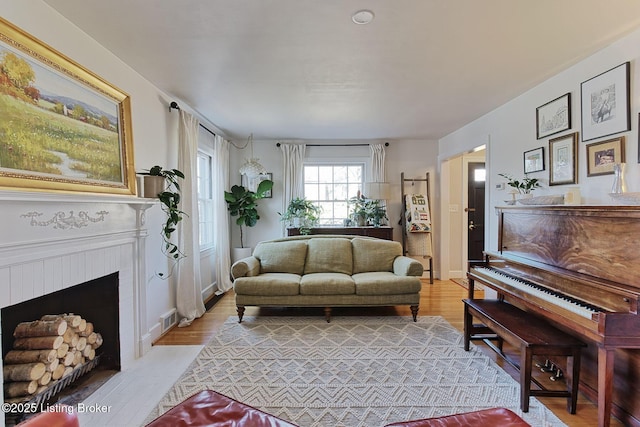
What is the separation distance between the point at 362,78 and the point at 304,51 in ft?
2.32

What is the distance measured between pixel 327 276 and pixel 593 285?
2396 millimetres

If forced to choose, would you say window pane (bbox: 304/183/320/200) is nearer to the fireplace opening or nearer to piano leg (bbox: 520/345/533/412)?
the fireplace opening

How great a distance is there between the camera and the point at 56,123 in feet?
5.87

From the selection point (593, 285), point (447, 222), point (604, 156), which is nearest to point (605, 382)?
point (593, 285)

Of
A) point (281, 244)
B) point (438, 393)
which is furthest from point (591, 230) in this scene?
point (281, 244)

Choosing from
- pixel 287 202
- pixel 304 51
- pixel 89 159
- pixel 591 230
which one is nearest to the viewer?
pixel 591 230

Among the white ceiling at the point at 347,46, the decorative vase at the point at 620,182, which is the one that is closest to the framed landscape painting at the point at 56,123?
the white ceiling at the point at 347,46

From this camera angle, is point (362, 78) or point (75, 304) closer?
point (75, 304)

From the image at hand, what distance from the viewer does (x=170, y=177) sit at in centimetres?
276

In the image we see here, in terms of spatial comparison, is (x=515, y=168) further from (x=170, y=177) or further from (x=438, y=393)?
(x=170, y=177)

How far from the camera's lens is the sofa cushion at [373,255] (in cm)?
392

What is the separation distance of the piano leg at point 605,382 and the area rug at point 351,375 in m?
0.33

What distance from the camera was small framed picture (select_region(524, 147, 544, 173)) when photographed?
9.64 ft

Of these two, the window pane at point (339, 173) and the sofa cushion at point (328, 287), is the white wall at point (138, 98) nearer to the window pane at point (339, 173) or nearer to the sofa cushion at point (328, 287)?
the sofa cushion at point (328, 287)
